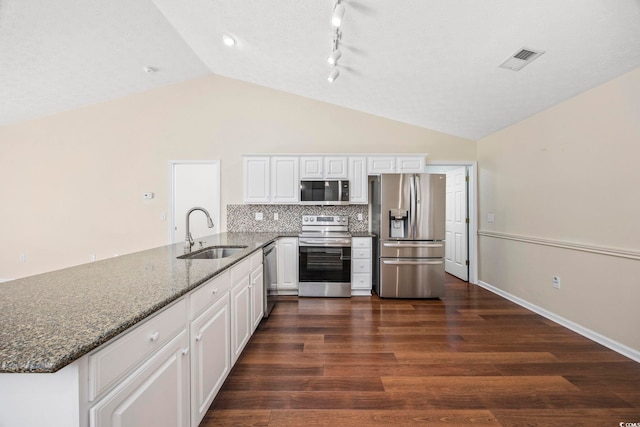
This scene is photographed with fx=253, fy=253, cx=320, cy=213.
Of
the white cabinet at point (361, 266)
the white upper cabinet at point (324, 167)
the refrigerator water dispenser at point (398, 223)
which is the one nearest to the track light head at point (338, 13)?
the white upper cabinet at point (324, 167)

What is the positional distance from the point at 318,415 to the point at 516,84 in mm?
3514

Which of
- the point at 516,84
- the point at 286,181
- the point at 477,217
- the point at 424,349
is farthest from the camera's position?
the point at 477,217

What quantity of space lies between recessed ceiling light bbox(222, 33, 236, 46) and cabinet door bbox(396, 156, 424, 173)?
274cm

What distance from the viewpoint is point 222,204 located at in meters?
4.27

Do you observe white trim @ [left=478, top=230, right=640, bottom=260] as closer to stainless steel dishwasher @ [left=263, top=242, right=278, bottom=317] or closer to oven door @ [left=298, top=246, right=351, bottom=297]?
oven door @ [left=298, top=246, right=351, bottom=297]

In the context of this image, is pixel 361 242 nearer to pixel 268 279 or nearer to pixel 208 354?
pixel 268 279

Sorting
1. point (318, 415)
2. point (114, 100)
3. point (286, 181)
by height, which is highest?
point (114, 100)

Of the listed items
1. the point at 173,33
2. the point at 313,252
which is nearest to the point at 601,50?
the point at 313,252

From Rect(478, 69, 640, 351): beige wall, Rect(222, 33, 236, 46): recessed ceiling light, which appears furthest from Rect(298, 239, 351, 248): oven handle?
Rect(222, 33, 236, 46): recessed ceiling light

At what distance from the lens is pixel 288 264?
12.0ft

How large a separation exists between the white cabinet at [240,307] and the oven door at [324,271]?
53.0 inches

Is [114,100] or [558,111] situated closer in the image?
[558,111]

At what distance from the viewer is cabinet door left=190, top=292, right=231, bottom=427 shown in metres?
1.34

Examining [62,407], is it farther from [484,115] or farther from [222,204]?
[484,115]
